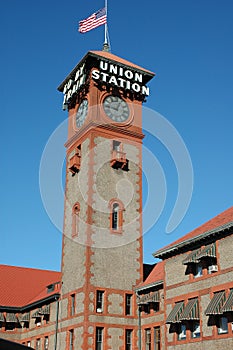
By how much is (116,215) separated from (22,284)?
22.6 m

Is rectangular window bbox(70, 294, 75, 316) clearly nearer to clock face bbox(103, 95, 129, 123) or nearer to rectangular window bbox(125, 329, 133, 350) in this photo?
rectangular window bbox(125, 329, 133, 350)

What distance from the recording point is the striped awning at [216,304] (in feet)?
87.1

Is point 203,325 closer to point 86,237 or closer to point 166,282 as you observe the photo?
Answer: point 166,282

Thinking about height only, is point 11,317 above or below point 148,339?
above

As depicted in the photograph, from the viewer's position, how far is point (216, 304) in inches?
1062

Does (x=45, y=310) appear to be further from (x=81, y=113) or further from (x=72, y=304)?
(x=81, y=113)

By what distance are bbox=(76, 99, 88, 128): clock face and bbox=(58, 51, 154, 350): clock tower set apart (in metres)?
0.11

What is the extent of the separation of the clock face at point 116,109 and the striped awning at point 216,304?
2269 cm

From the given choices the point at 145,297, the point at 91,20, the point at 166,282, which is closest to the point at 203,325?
the point at 166,282

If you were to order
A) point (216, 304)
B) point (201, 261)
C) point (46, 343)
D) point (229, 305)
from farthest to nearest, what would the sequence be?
point (46, 343)
point (201, 261)
point (216, 304)
point (229, 305)

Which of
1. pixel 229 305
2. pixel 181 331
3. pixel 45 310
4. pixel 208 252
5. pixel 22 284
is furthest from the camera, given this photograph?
pixel 22 284

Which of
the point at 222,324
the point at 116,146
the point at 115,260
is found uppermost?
the point at 116,146

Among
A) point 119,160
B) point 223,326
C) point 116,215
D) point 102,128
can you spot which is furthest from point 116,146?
point 223,326

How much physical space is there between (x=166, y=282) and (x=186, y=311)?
154 inches
